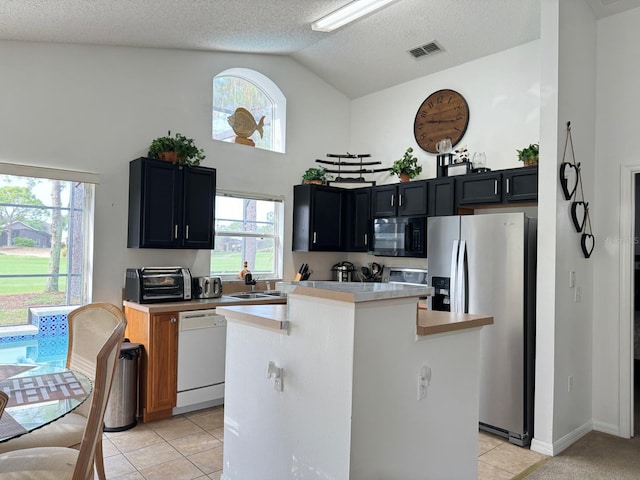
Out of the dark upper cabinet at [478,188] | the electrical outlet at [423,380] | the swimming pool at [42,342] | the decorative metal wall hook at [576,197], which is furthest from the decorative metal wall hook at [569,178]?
the swimming pool at [42,342]

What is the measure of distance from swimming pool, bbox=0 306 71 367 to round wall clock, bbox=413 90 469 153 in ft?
12.9

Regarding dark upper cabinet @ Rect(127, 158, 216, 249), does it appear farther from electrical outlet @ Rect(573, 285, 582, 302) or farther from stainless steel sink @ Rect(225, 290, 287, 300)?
electrical outlet @ Rect(573, 285, 582, 302)

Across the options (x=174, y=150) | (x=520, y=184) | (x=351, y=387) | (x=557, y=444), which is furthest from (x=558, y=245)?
(x=174, y=150)

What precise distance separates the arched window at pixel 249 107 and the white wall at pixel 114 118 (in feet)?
0.39

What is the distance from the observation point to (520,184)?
3.87 m

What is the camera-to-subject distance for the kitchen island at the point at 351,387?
1.90 metres

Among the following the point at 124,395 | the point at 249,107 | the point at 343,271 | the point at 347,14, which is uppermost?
the point at 347,14

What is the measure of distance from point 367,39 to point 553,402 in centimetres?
373

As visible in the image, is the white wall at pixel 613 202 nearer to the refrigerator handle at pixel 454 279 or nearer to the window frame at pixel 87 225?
the refrigerator handle at pixel 454 279

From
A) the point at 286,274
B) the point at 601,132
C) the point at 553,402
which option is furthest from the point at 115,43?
the point at 553,402

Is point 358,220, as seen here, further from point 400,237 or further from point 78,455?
point 78,455

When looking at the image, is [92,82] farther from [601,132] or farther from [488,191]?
[601,132]

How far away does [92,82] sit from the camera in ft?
13.2

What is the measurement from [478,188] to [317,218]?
5.98 feet
